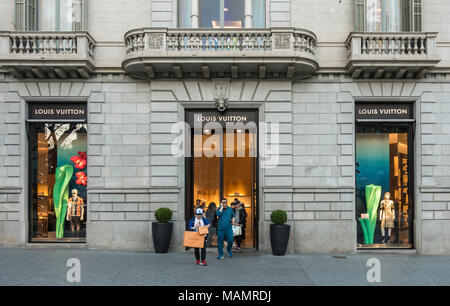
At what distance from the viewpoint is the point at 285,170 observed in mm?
12531

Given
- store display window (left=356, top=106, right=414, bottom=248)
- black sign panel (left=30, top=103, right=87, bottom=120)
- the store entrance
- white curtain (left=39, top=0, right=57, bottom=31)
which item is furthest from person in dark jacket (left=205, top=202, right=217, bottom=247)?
white curtain (left=39, top=0, right=57, bottom=31)

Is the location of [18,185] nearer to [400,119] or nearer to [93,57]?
[93,57]

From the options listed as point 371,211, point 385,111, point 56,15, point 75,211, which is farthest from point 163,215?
point 385,111

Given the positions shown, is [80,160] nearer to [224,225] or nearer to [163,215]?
[163,215]

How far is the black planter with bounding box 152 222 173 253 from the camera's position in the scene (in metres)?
12.0

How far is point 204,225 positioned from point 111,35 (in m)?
7.44

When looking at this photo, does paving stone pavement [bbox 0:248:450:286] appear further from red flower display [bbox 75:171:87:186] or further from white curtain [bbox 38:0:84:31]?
white curtain [bbox 38:0:84:31]

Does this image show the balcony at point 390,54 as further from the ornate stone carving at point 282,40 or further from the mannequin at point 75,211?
the mannequin at point 75,211

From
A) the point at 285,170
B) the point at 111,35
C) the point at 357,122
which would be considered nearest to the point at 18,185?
the point at 111,35

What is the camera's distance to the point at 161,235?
12.0 meters

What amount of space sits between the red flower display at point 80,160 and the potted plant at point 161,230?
10.9 ft

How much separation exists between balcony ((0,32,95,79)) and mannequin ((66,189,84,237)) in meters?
4.27

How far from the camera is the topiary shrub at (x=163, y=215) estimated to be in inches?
470

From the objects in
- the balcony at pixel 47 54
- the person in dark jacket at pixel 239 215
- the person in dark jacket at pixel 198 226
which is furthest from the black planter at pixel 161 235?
the balcony at pixel 47 54
